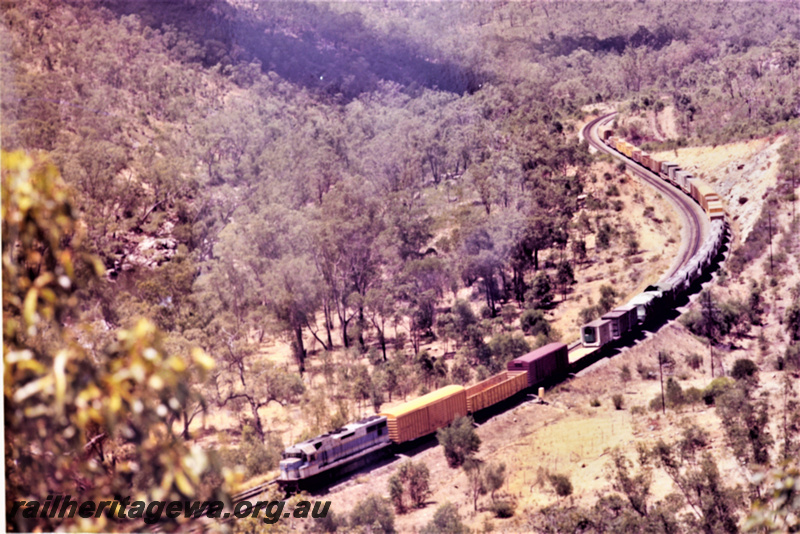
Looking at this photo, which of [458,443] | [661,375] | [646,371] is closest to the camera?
[458,443]

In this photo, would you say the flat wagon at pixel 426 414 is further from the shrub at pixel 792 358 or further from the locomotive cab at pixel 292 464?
the shrub at pixel 792 358

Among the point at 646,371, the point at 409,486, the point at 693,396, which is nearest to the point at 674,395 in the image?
the point at 693,396

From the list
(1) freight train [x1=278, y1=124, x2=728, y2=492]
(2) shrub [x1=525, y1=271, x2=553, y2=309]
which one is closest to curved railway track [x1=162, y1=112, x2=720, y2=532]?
(1) freight train [x1=278, y1=124, x2=728, y2=492]

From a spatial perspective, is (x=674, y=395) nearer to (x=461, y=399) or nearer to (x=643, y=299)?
(x=461, y=399)

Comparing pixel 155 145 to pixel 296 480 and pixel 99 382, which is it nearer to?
pixel 296 480

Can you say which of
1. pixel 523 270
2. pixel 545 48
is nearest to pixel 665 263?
pixel 523 270

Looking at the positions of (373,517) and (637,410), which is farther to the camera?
(637,410)
